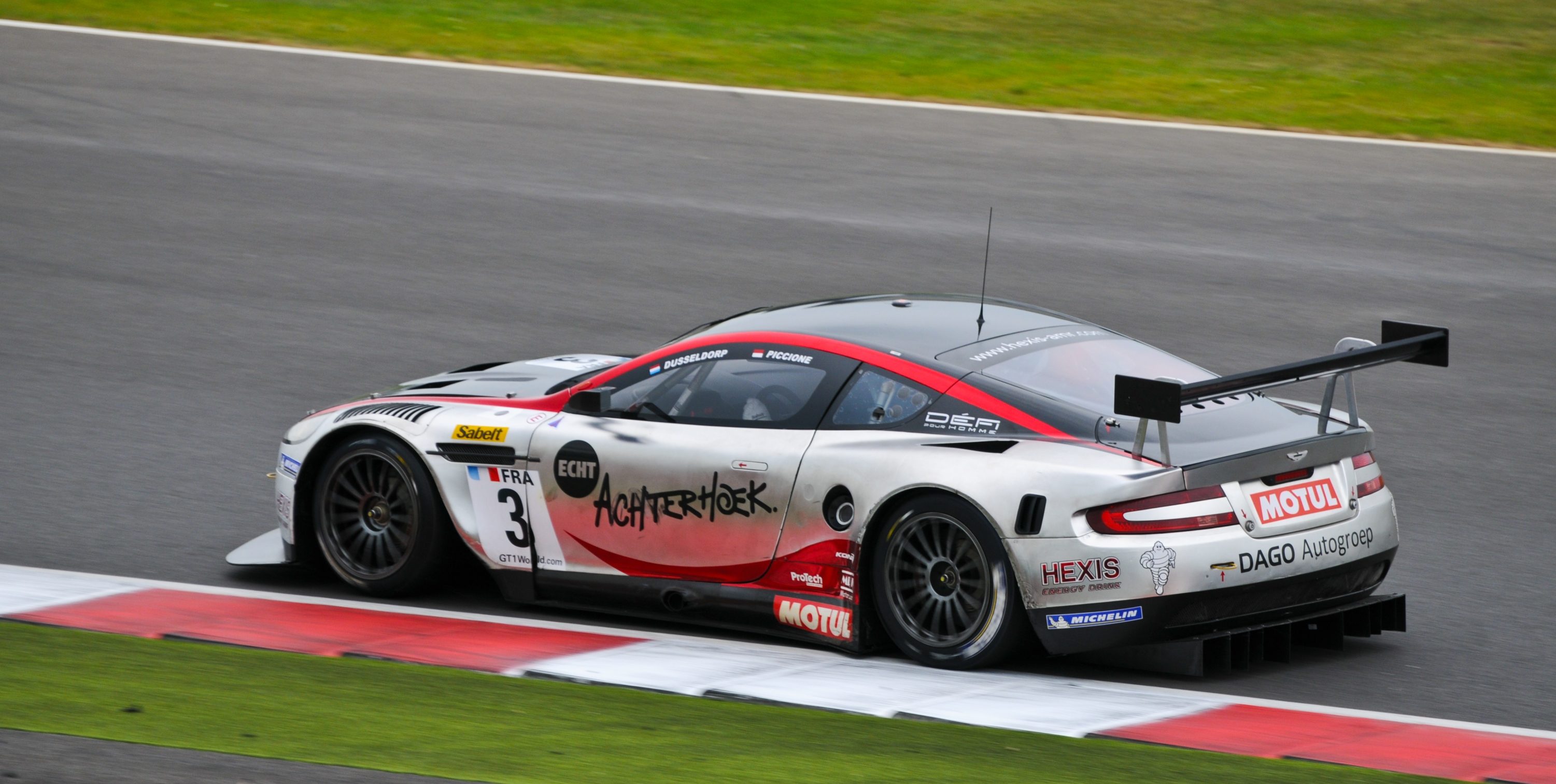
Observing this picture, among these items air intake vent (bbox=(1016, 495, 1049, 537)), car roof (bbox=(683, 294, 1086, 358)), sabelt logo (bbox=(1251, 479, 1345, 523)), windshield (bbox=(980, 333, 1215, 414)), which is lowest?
air intake vent (bbox=(1016, 495, 1049, 537))

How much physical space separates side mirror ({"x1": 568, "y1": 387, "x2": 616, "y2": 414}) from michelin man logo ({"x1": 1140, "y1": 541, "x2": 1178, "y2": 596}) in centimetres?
225

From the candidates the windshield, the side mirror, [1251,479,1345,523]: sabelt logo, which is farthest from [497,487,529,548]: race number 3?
[1251,479,1345,523]: sabelt logo

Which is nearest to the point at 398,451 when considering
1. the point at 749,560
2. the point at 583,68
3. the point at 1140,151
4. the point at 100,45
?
the point at 749,560

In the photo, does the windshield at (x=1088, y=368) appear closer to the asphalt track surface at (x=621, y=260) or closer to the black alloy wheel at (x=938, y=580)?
the black alloy wheel at (x=938, y=580)

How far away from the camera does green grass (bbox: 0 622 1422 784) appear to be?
205 inches

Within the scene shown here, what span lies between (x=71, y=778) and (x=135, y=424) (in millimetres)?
5289

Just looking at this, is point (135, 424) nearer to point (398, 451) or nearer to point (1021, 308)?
point (398, 451)

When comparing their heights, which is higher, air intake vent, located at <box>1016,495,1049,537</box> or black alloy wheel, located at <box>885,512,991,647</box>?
air intake vent, located at <box>1016,495,1049,537</box>

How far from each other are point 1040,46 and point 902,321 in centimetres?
1249

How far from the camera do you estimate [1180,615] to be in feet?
20.1

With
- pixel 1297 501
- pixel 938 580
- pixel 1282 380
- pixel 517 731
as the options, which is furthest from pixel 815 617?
pixel 1282 380

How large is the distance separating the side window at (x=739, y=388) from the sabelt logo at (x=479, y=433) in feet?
1.52

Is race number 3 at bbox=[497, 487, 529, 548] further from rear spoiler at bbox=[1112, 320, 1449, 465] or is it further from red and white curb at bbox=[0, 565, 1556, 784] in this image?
rear spoiler at bbox=[1112, 320, 1449, 465]

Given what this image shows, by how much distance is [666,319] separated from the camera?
11.8m
